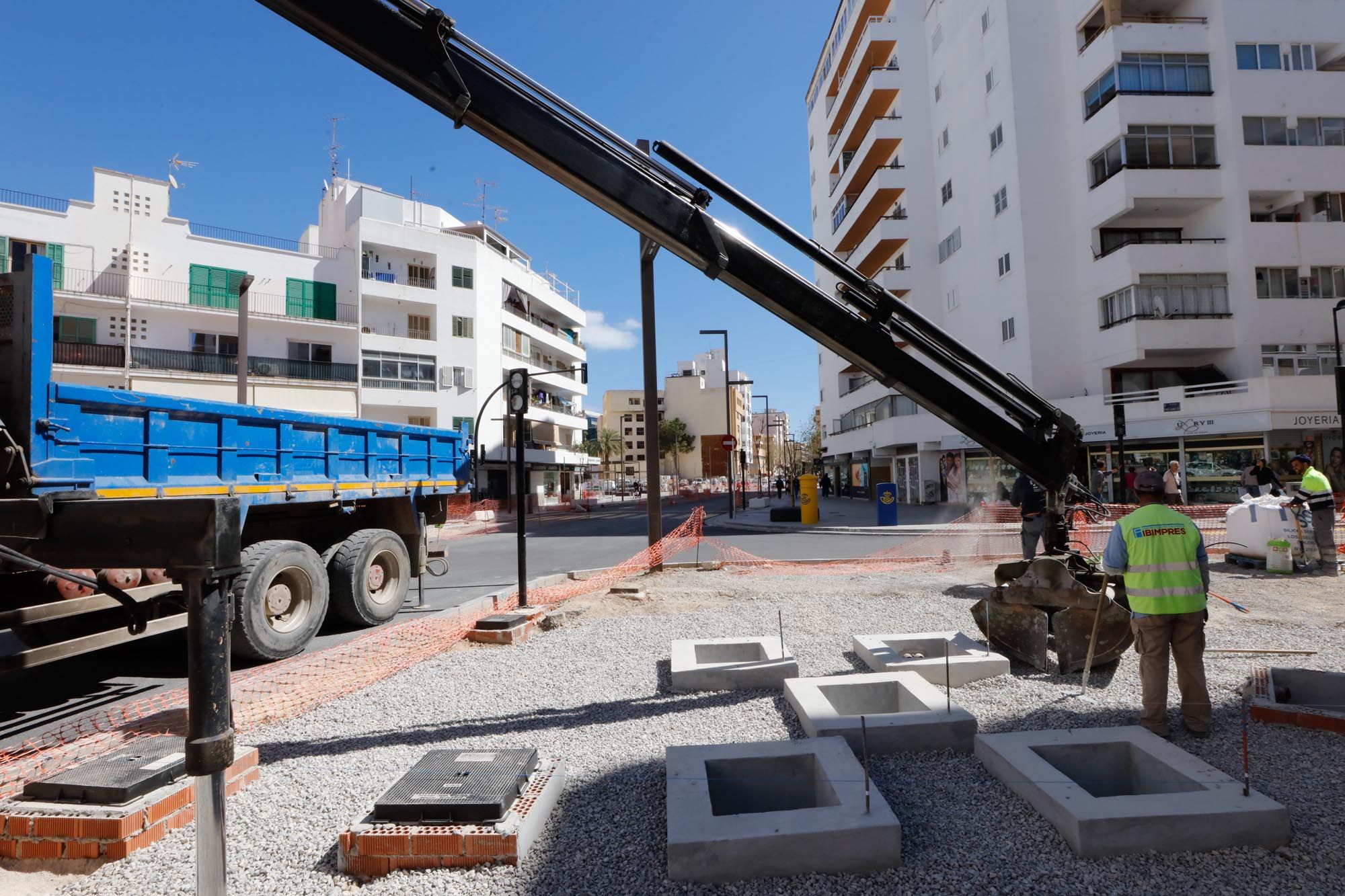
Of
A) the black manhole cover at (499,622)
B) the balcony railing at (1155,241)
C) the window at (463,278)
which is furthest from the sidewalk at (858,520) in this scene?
the window at (463,278)

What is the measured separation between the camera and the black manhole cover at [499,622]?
26.6 feet

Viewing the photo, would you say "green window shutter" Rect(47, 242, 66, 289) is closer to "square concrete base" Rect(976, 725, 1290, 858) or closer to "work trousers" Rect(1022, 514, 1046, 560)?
"work trousers" Rect(1022, 514, 1046, 560)

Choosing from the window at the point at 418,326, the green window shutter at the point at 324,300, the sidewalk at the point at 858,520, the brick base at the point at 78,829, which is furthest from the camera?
the window at the point at 418,326

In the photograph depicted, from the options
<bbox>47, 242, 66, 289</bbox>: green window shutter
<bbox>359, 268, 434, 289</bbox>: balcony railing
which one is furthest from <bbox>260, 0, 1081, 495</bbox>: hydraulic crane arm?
<bbox>359, 268, 434, 289</bbox>: balcony railing

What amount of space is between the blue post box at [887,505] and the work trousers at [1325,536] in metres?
12.2

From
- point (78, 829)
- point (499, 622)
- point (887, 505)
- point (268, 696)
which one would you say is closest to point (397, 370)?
point (887, 505)

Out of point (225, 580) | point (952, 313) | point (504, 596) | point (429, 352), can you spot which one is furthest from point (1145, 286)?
point (429, 352)

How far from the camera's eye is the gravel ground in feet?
10.7

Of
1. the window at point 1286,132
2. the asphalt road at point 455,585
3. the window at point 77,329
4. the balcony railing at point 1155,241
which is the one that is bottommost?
the asphalt road at point 455,585

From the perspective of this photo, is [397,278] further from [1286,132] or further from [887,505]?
[1286,132]

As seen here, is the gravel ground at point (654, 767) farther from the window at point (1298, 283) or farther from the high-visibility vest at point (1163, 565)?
the window at point (1298, 283)

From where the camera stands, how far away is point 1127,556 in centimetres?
505

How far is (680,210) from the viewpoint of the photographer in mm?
5625

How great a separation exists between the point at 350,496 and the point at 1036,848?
7.95 meters
